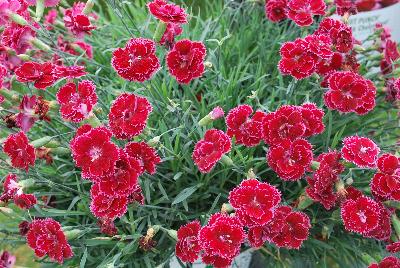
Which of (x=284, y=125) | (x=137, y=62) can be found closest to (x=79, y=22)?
(x=137, y=62)

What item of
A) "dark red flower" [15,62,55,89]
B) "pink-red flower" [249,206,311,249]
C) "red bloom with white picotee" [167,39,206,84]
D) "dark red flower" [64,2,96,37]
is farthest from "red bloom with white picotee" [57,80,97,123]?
"pink-red flower" [249,206,311,249]

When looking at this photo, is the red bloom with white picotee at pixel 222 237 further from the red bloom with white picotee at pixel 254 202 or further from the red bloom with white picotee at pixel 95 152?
the red bloom with white picotee at pixel 95 152

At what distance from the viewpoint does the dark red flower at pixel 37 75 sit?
109 cm

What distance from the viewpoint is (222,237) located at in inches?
37.3

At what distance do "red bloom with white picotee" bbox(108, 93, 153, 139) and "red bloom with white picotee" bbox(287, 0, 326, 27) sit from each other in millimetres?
469

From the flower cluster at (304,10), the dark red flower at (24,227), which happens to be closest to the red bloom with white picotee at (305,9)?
the flower cluster at (304,10)

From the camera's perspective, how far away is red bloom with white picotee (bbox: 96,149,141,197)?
3.14ft

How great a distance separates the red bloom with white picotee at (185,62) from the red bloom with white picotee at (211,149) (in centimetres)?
12

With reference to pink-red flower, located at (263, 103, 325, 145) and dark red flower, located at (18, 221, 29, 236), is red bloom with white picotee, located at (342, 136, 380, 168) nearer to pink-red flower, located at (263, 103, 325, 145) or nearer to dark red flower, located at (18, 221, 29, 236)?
pink-red flower, located at (263, 103, 325, 145)

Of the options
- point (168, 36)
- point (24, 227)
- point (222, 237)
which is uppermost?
point (168, 36)

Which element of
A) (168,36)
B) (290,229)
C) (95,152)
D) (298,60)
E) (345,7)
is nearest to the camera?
(95,152)

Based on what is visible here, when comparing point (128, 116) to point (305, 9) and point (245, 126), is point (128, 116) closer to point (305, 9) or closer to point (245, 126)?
point (245, 126)

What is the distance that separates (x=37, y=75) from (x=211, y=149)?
370 millimetres

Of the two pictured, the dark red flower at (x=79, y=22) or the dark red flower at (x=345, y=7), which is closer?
the dark red flower at (x=79, y=22)
